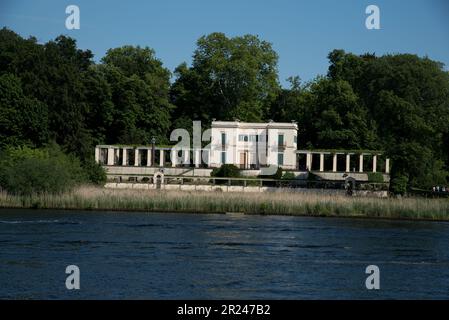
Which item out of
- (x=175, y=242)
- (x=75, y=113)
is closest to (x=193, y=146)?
(x=75, y=113)

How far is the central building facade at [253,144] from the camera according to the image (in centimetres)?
9094

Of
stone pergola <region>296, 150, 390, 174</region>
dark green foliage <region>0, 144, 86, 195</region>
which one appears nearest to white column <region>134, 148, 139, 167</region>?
stone pergola <region>296, 150, 390, 174</region>

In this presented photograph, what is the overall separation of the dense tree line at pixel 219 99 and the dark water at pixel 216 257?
26483 millimetres

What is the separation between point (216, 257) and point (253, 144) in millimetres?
57191

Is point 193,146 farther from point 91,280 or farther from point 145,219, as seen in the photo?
point 91,280

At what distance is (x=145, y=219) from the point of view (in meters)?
50.4

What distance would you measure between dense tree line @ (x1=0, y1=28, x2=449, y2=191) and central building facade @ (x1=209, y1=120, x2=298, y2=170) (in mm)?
4870

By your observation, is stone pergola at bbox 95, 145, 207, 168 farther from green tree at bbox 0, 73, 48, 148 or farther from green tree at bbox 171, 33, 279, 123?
green tree at bbox 0, 73, 48, 148

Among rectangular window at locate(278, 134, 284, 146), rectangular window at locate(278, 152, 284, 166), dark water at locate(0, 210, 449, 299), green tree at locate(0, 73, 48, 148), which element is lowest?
dark water at locate(0, 210, 449, 299)

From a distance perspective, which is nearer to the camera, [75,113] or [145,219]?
[145,219]

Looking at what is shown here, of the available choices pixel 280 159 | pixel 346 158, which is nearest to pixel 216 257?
pixel 280 159

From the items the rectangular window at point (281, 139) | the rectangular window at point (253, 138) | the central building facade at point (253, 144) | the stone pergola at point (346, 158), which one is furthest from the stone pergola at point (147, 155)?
the stone pergola at point (346, 158)

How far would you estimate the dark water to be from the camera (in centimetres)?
2870
